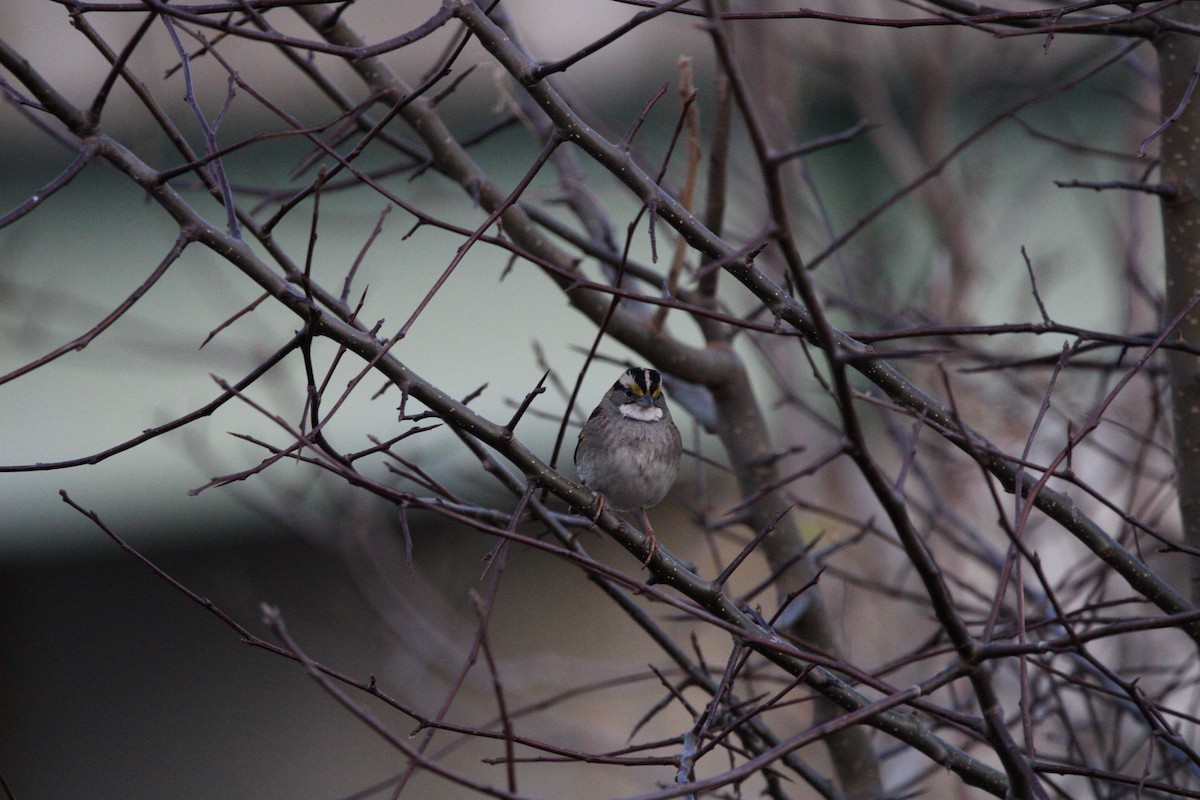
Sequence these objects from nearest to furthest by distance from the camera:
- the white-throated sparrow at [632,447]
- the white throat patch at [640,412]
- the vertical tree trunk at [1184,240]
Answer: the vertical tree trunk at [1184,240], the white-throated sparrow at [632,447], the white throat patch at [640,412]

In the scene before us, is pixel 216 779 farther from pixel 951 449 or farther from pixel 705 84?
pixel 705 84

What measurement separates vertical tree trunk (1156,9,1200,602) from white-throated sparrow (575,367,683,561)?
1868 mm

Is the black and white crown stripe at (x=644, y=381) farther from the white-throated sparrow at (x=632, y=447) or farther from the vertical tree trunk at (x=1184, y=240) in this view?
the vertical tree trunk at (x=1184, y=240)

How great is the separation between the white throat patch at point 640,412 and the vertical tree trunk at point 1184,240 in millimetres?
2098

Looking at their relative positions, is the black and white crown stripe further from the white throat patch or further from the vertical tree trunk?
the vertical tree trunk

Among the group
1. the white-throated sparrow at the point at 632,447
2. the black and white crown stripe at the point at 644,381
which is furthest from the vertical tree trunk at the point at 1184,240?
the black and white crown stripe at the point at 644,381

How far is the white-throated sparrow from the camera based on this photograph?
4.54m

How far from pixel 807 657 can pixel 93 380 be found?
9.02m

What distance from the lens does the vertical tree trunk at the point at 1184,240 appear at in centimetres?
329

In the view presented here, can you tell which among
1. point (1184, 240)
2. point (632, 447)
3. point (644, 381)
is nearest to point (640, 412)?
point (644, 381)

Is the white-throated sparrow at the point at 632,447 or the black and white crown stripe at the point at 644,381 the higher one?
the black and white crown stripe at the point at 644,381

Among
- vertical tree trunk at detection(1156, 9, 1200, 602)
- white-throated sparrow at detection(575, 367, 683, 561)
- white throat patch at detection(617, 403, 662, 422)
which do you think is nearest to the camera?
vertical tree trunk at detection(1156, 9, 1200, 602)

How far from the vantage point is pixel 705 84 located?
10969 millimetres

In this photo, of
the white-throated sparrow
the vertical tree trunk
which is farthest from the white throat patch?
the vertical tree trunk
